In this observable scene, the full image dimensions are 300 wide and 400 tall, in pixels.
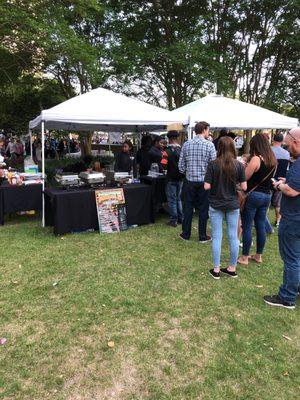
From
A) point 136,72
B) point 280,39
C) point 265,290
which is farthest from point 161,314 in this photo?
point 280,39

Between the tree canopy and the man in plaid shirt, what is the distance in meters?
6.34

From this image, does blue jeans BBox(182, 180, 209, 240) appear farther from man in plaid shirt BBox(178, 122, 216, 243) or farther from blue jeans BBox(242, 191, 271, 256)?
blue jeans BBox(242, 191, 271, 256)

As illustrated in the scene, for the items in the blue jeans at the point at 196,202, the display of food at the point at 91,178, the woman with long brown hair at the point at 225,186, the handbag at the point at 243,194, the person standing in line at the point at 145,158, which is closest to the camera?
the woman with long brown hair at the point at 225,186

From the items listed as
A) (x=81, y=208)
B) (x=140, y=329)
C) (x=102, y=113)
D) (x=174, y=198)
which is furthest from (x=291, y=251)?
(x=102, y=113)

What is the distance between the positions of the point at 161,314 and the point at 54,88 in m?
13.5

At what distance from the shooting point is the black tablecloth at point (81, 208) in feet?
18.2

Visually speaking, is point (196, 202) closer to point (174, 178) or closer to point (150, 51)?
point (174, 178)

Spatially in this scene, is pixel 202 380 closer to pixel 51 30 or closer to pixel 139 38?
pixel 51 30

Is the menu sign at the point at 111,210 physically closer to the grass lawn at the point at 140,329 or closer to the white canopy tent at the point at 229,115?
the grass lawn at the point at 140,329

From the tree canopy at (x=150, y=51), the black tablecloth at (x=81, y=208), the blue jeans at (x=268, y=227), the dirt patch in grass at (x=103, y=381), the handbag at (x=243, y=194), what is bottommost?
the dirt patch in grass at (x=103, y=381)

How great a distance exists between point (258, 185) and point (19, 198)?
14.4ft

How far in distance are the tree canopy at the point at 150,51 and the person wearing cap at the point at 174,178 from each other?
5.48 metres

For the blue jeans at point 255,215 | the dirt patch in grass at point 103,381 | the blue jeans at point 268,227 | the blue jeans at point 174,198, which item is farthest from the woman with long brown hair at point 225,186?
the blue jeans at point 174,198

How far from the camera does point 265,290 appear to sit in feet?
12.4
